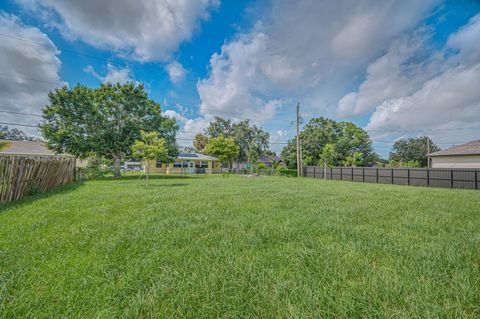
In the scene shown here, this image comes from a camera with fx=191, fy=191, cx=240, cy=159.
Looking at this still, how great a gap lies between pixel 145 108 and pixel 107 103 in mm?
2832

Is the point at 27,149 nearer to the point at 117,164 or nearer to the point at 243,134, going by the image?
the point at 117,164

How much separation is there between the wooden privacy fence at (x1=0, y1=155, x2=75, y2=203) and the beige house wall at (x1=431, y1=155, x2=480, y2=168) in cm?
2719

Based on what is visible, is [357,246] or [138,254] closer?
[138,254]

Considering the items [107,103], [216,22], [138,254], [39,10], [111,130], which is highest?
[216,22]

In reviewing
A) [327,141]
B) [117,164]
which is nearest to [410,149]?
[327,141]

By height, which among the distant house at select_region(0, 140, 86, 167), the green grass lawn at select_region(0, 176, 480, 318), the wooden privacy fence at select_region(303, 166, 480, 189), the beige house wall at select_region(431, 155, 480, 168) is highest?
the distant house at select_region(0, 140, 86, 167)

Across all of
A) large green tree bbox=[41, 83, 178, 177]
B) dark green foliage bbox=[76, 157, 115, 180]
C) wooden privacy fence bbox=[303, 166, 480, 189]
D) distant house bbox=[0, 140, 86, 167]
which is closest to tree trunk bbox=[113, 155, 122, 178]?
large green tree bbox=[41, 83, 178, 177]

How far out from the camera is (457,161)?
53.7ft

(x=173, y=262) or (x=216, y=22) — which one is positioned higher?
(x=216, y=22)

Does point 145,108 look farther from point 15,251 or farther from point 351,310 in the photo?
point 351,310

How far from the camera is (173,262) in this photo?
2211 mm

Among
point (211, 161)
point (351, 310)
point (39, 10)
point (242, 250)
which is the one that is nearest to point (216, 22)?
point (39, 10)

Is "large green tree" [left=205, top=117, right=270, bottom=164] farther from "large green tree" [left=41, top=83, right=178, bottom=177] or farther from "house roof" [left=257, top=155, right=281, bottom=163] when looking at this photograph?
"large green tree" [left=41, top=83, right=178, bottom=177]

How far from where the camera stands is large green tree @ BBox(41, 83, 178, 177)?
14673 millimetres
